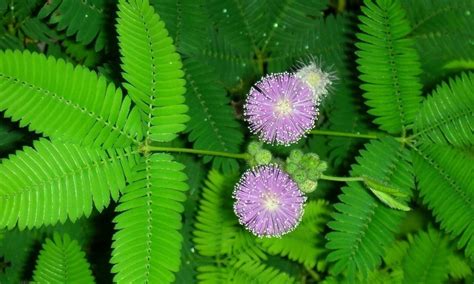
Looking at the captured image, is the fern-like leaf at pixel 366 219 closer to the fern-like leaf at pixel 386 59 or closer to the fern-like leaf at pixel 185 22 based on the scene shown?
the fern-like leaf at pixel 386 59

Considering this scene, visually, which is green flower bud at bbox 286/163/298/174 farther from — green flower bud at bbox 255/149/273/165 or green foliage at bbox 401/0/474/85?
green foliage at bbox 401/0/474/85

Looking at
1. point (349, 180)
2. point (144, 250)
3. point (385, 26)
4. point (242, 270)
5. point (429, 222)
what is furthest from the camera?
point (429, 222)

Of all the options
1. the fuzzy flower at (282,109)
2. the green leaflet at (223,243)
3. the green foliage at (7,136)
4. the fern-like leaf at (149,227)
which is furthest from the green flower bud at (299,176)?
the green foliage at (7,136)

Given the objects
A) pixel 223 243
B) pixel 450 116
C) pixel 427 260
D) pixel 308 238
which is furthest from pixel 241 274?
pixel 450 116

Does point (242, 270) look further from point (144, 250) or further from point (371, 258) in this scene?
point (144, 250)

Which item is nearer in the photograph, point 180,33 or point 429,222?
point 180,33

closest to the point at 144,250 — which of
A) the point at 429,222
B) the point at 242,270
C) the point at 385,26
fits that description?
the point at 242,270

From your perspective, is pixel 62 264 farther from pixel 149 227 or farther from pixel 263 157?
pixel 263 157
